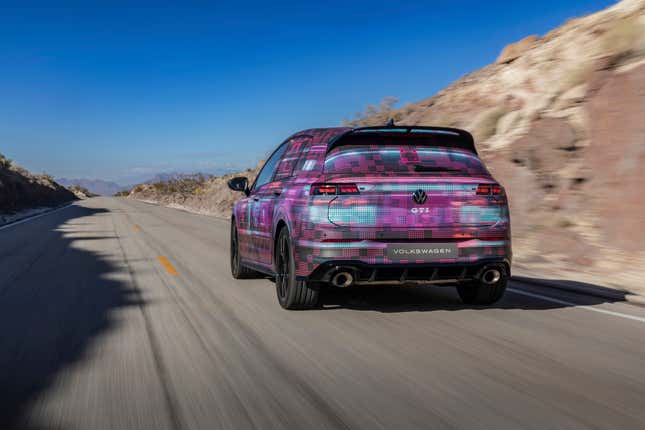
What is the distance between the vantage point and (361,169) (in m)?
6.01

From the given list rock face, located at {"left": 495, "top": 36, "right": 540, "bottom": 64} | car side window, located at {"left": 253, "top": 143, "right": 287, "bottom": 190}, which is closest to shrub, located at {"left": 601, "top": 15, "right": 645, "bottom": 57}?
rock face, located at {"left": 495, "top": 36, "right": 540, "bottom": 64}

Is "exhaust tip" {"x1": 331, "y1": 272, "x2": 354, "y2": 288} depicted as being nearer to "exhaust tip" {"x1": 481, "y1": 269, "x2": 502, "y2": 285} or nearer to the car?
the car

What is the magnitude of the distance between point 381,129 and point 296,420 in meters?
3.41

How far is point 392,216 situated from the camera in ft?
19.0

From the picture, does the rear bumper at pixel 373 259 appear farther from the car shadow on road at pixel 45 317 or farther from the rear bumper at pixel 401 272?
the car shadow on road at pixel 45 317

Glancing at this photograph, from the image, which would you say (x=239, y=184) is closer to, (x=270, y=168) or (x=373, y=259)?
(x=270, y=168)

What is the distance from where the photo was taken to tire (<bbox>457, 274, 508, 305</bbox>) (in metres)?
6.65

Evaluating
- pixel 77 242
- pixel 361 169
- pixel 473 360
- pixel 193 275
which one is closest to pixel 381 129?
pixel 361 169

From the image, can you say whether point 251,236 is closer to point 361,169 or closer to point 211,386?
point 361,169

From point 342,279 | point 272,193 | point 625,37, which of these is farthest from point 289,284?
point 625,37

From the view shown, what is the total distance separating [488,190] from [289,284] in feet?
6.92

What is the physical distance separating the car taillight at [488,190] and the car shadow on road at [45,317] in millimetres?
3580

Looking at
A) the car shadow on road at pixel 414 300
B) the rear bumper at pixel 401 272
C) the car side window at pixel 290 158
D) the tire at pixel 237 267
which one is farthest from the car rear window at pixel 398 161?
A: the tire at pixel 237 267

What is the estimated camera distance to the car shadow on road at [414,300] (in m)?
6.78
